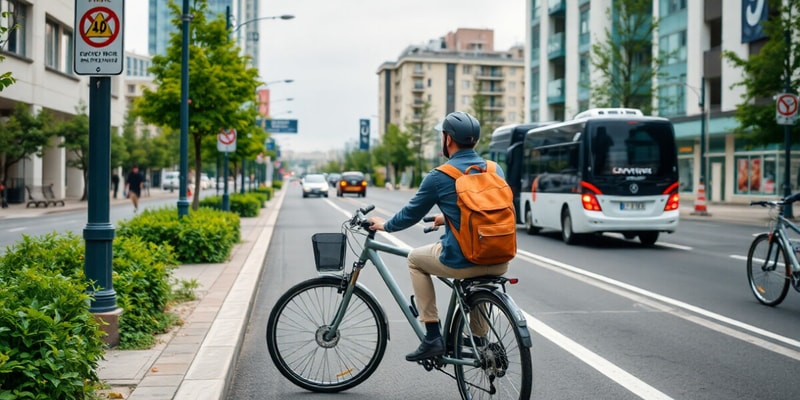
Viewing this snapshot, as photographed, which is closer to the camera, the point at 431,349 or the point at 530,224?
the point at 431,349

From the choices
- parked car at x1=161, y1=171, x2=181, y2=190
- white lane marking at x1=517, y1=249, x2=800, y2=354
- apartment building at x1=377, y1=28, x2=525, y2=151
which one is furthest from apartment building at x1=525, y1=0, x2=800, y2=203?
apartment building at x1=377, y1=28, x2=525, y2=151

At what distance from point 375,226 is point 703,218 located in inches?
1060

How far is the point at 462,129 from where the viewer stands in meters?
4.84

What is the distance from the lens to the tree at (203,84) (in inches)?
812

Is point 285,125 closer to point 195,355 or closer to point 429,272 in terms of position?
point 195,355

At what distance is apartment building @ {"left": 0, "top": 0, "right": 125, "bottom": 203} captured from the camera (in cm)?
3897

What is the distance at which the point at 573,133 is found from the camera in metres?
17.9

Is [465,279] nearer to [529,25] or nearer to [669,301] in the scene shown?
[669,301]

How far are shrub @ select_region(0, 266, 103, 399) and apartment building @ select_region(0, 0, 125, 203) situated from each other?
3294 cm

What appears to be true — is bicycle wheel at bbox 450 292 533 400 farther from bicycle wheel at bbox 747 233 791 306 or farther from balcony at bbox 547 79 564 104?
balcony at bbox 547 79 564 104

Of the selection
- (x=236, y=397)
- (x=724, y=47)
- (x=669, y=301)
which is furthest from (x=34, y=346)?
(x=724, y=47)

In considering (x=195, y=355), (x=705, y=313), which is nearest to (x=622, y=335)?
(x=705, y=313)

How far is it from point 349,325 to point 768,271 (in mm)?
5567

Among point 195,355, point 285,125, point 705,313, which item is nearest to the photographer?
point 195,355
